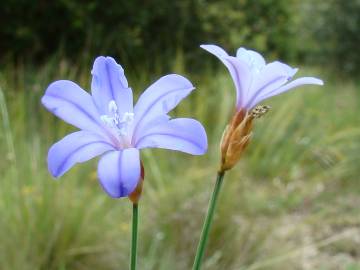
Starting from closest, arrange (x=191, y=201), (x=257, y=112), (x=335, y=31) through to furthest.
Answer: (x=257, y=112) < (x=191, y=201) < (x=335, y=31)

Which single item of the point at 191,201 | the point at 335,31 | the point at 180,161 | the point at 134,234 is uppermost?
the point at 335,31

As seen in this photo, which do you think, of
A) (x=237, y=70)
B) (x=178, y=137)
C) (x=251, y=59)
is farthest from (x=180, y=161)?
(x=178, y=137)

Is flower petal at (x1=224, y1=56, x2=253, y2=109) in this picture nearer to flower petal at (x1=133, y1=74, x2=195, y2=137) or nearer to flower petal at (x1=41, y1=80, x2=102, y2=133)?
flower petal at (x1=133, y1=74, x2=195, y2=137)

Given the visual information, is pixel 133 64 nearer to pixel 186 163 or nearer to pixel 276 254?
pixel 186 163

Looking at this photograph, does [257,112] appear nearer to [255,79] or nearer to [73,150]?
[255,79]

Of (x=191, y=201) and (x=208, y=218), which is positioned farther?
(x=191, y=201)

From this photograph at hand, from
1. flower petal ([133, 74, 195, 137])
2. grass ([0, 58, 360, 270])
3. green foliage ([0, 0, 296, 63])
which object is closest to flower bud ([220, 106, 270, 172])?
flower petal ([133, 74, 195, 137])
